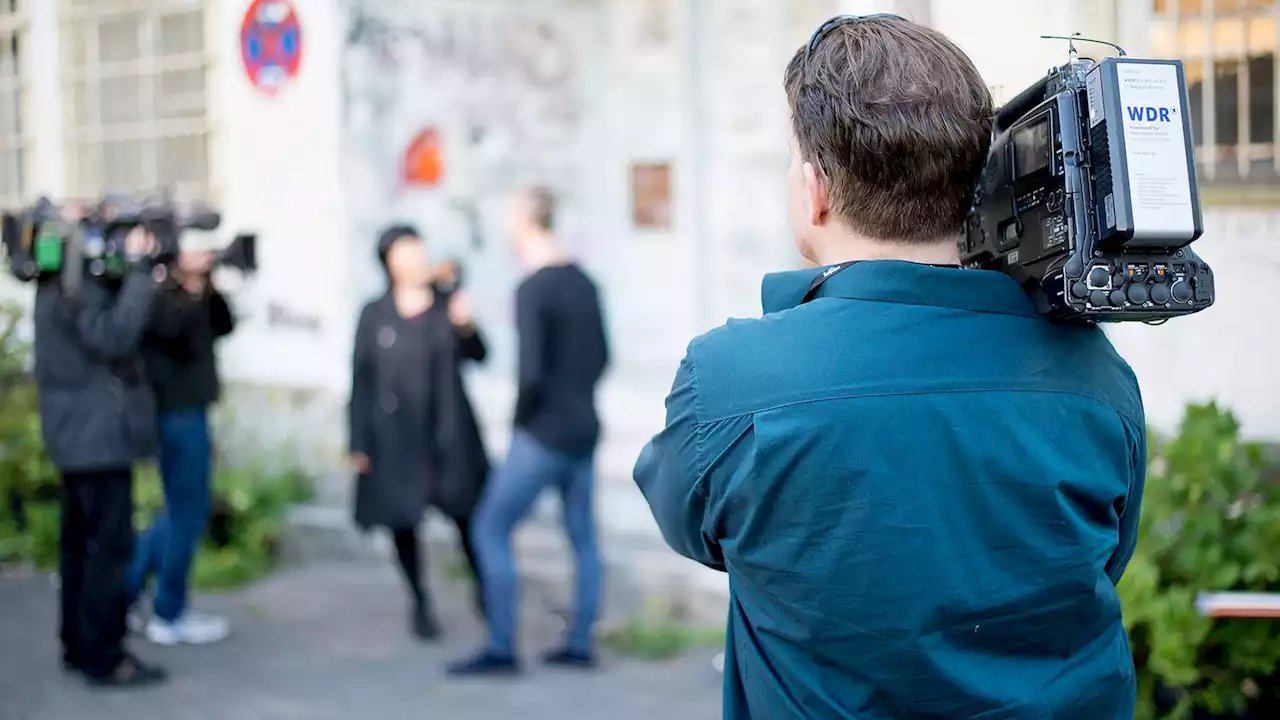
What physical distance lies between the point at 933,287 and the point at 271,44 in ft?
23.9

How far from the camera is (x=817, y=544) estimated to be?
1.67m

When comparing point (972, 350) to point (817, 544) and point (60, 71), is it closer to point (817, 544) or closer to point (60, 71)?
point (817, 544)

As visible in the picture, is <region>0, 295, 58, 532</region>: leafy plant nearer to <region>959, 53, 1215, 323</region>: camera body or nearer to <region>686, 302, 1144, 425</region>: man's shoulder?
<region>686, 302, 1144, 425</region>: man's shoulder

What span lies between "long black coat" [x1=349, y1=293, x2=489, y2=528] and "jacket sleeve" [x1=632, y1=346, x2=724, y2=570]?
177 inches

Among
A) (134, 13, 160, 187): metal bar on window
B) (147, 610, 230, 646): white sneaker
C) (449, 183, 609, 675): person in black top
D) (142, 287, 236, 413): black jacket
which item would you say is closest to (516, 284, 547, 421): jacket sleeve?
(449, 183, 609, 675): person in black top

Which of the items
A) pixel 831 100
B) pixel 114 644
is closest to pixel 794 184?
pixel 831 100

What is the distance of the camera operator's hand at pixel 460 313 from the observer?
6.20 meters

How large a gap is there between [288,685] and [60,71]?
5.70 m

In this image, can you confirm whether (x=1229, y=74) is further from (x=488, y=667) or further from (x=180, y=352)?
(x=180, y=352)

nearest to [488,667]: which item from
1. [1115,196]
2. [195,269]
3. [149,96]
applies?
[195,269]

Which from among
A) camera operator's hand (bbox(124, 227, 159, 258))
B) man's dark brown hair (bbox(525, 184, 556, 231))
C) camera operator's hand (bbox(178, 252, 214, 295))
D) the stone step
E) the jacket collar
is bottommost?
the stone step

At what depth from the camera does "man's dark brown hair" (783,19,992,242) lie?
66.2 inches

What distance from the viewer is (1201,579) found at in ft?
13.5

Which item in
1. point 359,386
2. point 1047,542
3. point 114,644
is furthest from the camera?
point 359,386
